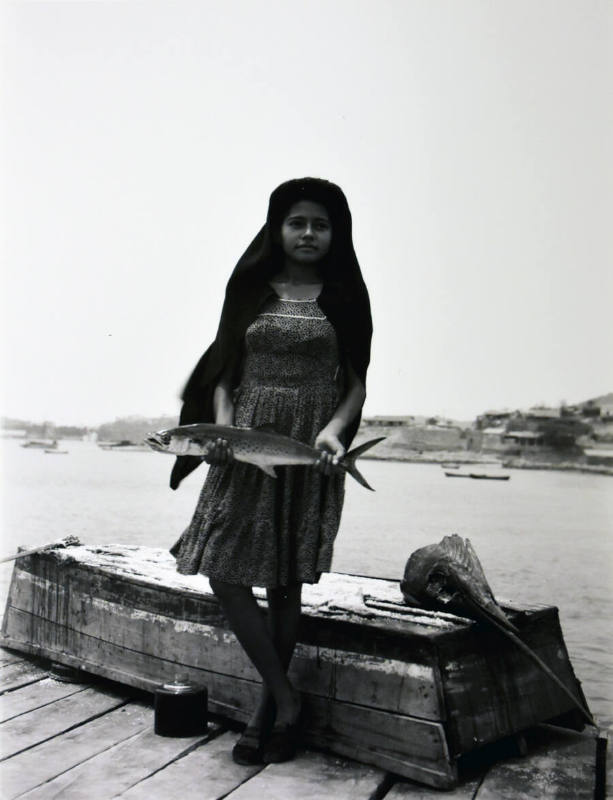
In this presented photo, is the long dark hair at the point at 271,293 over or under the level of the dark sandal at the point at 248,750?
over

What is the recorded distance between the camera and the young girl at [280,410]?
2.43 m

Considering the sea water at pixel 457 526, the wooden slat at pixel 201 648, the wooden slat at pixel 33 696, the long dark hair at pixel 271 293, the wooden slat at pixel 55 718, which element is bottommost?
the sea water at pixel 457 526

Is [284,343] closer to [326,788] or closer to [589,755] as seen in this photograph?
[326,788]

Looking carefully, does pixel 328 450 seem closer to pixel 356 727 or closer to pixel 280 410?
pixel 280 410

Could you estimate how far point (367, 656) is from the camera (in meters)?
2.42

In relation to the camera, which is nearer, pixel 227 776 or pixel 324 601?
pixel 227 776

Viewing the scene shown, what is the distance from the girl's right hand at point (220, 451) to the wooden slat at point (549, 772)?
114cm

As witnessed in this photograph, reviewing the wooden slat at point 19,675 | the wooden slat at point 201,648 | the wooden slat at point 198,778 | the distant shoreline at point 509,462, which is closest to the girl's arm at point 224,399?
the wooden slat at point 201,648

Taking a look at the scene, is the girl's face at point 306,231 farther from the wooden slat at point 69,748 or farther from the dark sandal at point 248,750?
the wooden slat at point 69,748

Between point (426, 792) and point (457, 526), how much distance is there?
20950 millimetres

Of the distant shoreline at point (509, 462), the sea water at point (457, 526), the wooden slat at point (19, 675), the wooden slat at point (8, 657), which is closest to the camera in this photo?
the wooden slat at point (19, 675)

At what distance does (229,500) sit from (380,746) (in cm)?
84

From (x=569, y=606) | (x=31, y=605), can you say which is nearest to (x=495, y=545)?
(x=569, y=606)

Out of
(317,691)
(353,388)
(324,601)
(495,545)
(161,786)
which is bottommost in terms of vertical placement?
(495,545)
